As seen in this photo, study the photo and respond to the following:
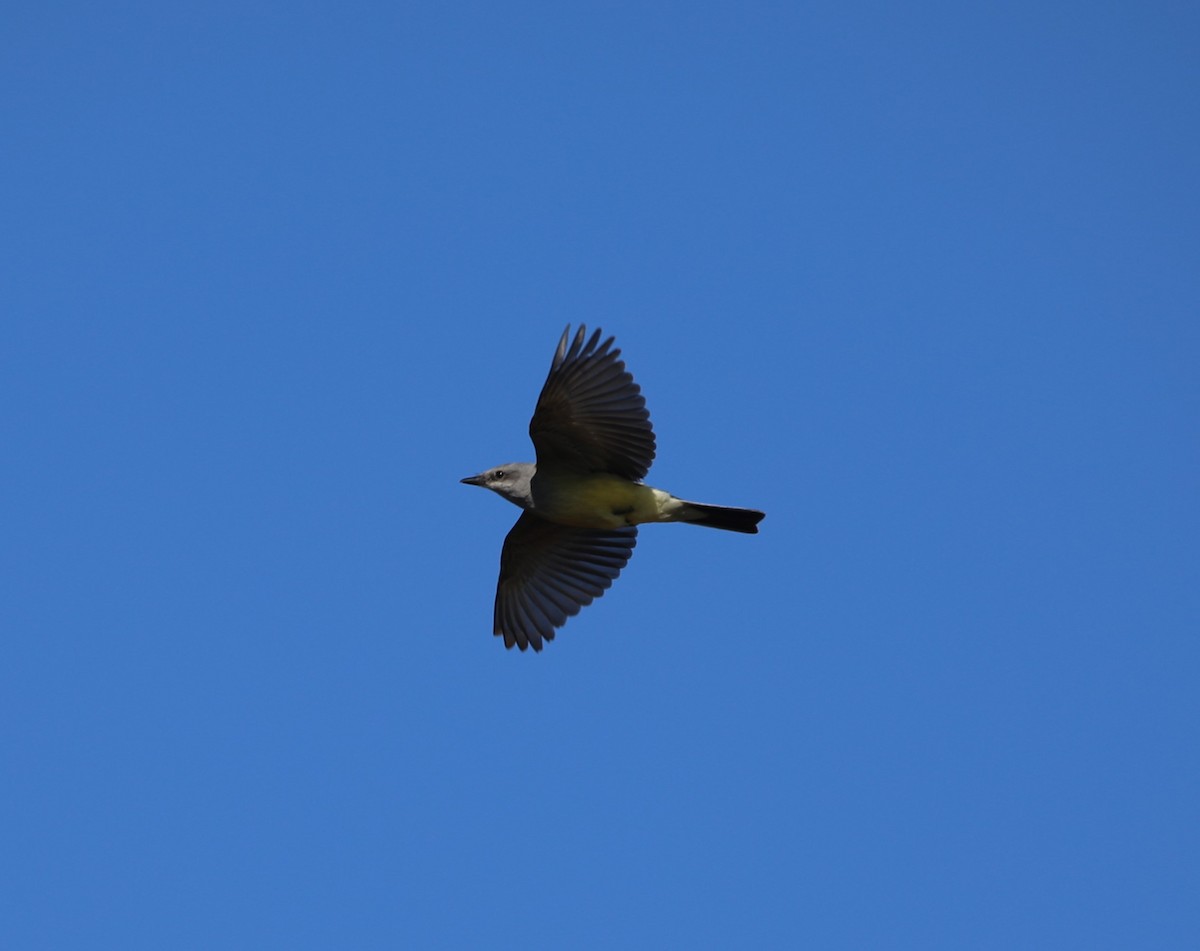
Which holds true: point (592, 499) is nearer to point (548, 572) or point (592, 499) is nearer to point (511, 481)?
point (511, 481)

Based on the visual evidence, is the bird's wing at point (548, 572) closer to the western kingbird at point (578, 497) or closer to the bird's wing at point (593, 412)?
the western kingbird at point (578, 497)

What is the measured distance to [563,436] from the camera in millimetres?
12344

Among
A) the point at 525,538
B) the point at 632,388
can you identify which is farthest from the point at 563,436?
the point at 525,538

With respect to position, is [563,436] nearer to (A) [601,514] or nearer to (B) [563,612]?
(A) [601,514]

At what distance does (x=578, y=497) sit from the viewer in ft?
41.2

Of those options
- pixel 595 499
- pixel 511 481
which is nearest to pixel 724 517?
pixel 595 499

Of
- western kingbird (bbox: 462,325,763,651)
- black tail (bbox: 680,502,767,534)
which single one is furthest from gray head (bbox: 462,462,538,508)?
black tail (bbox: 680,502,767,534)

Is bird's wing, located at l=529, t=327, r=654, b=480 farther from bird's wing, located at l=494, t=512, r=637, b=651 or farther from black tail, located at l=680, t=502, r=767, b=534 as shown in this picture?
bird's wing, located at l=494, t=512, r=637, b=651

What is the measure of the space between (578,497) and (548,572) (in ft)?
5.14

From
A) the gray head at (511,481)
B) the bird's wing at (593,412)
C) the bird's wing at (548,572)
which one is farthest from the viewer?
the bird's wing at (548,572)

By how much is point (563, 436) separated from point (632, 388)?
76cm

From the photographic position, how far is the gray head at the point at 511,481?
508 inches

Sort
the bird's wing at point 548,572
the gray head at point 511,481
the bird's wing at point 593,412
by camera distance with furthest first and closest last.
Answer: the bird's wing at point 548,572 < the gray head at point 511,481 < the bird's wing at point 593,412

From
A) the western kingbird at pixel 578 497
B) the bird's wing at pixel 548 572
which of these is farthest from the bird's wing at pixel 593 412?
the bird's wing at pixel 548 572
